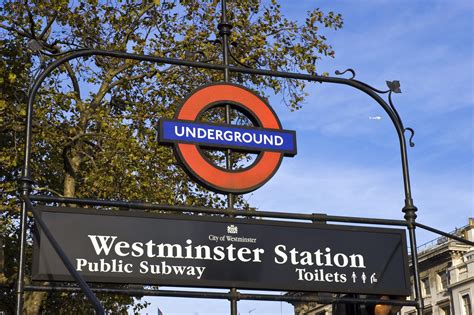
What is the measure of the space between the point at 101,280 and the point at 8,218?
1808 centimetres

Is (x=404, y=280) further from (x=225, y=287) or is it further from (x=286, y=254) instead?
(x=225, y=287)

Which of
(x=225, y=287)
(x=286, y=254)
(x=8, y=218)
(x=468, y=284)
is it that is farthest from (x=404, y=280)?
(x=468, y=284)

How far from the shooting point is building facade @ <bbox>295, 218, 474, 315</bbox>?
5388 centimetres

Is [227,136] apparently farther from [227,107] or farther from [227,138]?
[227,107]

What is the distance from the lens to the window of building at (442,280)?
56487mm

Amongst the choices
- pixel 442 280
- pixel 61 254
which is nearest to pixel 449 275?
pixel 442 280

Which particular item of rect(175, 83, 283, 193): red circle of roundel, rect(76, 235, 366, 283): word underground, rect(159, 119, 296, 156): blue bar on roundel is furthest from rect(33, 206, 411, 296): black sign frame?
rect(159, 119, 296, 156): blue bar on roundel

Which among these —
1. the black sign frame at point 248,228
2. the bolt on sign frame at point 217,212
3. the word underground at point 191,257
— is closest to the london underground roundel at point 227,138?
the bolt on sign frame at point 217,212

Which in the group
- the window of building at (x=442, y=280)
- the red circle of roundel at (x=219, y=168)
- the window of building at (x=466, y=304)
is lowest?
the red circle of roundel at (x=219, y=168)

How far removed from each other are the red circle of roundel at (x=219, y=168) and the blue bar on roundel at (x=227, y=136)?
0.27 ft

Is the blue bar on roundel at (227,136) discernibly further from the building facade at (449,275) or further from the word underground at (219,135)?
the building facade at (449,275)

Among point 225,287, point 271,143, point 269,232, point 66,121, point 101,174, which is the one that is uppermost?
point 66,121

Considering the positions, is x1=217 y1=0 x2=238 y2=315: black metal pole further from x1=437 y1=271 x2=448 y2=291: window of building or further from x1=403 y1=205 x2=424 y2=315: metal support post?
x1=437 y1=271 x2=448 y2=291: window of building

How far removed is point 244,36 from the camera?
71.2 feet
